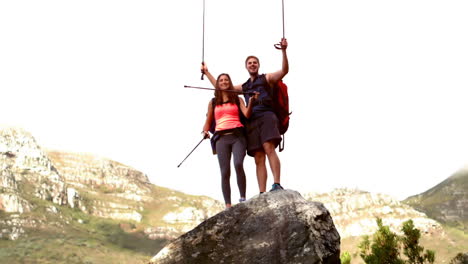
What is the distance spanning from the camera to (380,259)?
23.0m

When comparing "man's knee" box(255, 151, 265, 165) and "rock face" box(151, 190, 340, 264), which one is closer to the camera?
"rock face" box(151, 190, 340, 264)

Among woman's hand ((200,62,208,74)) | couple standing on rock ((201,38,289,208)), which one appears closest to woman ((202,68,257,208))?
couple standing on rock ((201,38,289,208))

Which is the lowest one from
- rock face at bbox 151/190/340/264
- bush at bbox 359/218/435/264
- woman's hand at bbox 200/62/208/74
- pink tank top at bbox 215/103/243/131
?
bush at bbox 359/218/435/264

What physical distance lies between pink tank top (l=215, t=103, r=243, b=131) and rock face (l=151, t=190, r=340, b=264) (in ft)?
5.55

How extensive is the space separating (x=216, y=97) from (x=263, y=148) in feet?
3.87

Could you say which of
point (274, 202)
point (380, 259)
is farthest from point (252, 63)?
point (380, 259)

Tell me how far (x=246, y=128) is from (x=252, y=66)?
1.12 metres

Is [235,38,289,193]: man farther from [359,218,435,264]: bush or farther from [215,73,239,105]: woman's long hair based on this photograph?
[359,218,435,264]: bush

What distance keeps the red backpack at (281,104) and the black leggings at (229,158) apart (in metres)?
0.69

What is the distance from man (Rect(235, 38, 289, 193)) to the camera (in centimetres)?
696

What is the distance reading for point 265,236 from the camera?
5363 millimetres

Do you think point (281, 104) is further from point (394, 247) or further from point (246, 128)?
point (394, 247)

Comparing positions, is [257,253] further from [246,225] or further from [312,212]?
[312,212]

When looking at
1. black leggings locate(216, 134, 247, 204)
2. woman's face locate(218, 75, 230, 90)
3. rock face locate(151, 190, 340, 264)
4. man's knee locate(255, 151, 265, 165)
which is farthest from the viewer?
woman's face locate(218, 75, 230, 90)
